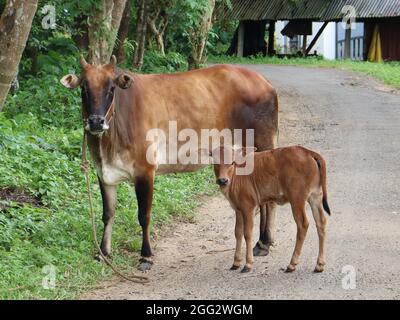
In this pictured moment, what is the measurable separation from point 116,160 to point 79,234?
3.27ft

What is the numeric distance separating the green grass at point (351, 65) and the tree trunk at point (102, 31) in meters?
11.5

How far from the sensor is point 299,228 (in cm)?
718

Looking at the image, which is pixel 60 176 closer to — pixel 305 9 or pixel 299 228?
pixel 299 228

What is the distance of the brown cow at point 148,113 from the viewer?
7355 millimetres

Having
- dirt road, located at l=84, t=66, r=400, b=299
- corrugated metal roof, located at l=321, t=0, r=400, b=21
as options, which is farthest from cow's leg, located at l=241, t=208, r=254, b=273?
corrugated metal roof, located at l=321, t=0, r=400, b=21

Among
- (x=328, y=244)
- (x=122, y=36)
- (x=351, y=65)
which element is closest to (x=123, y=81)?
(x=328, y=244)

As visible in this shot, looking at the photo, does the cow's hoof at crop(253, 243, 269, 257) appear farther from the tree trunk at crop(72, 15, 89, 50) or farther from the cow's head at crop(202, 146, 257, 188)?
the tree trunk at crop(72, 15, 89, 50)

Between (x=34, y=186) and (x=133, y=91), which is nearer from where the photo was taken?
(x=133, y=91)

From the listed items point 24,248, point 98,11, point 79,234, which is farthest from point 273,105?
point 98,11

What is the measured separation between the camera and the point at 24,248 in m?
7.42

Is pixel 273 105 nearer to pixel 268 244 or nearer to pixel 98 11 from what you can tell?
pixel 268 244

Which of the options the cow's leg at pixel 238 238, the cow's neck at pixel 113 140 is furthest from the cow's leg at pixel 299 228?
the cow's neck at pixel 113 140

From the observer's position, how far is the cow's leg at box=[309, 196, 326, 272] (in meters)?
7.18

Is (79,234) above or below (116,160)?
below
